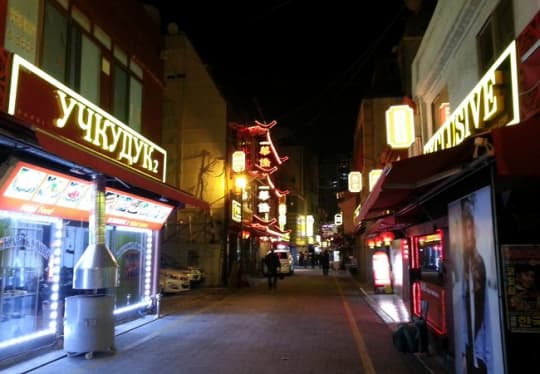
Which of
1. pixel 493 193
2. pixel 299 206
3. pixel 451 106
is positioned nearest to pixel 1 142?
pixel 493 193

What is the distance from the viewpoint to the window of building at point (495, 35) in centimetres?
838

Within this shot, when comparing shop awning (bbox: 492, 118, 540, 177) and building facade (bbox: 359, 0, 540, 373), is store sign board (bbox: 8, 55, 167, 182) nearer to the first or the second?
building facade (bbox: 359, 0, 540, 373)

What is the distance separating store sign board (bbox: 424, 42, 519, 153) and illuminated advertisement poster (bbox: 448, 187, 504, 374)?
67.6 inches

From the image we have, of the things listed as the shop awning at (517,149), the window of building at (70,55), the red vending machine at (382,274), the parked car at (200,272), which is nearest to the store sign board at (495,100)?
the shop awning at (517,149)

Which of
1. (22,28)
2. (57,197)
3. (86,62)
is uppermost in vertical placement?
(86,62)

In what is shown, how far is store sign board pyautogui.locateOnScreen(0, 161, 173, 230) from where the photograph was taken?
29.4 ft

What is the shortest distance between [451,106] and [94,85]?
8.60 m

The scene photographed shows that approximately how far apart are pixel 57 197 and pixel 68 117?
169 centimetres

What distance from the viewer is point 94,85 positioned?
511 inches

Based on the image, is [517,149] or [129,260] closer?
[517,149]

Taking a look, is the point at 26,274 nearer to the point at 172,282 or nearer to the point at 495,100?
the point at 495,100

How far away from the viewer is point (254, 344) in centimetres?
1089

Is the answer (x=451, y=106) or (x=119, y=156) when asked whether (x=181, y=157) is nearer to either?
(x=119, y=156)

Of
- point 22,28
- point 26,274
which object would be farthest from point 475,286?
point 22,28
